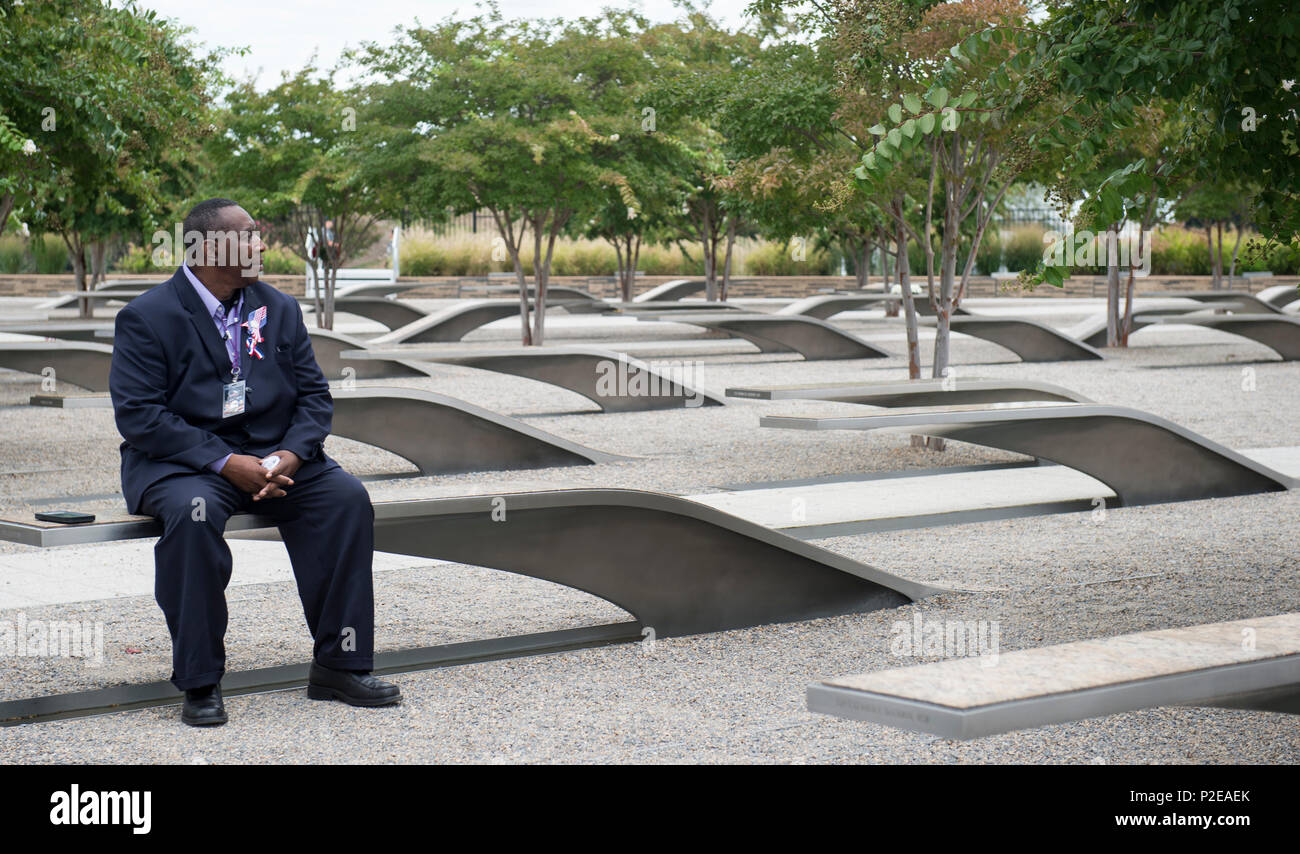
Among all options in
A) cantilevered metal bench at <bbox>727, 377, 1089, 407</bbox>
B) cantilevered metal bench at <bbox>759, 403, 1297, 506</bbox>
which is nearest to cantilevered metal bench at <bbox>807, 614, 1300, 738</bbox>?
cantilevered metal bench at <bbox>759, 403, 1297, 506</bbox>

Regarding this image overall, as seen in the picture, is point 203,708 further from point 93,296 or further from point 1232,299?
point 1232,299

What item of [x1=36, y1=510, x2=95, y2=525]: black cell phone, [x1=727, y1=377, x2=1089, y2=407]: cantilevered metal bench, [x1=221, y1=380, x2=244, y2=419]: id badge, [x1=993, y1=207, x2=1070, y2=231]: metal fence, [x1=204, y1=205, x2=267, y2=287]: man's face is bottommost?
[x1=727, y1=377, x2=1089, y2=407]: cantilevered metal bench

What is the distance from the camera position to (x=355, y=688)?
4.89 metres

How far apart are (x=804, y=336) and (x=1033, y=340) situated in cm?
320

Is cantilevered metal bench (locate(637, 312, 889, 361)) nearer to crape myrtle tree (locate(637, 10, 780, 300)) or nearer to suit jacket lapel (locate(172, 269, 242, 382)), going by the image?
crape myrtle tree (locate(637, 10, 780, 300))

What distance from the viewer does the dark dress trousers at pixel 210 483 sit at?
4637 mm

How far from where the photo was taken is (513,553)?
5.51 m

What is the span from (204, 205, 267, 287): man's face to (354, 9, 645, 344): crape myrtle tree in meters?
13.8

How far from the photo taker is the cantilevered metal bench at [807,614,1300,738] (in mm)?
3006

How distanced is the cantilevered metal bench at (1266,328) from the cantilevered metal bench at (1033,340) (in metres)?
1.20

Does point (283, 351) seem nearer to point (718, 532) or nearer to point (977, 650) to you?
point (718, 532)
